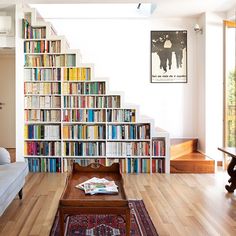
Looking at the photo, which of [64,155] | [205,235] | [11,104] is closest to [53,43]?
[64,155]

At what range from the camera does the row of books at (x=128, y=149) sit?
5.73 meters

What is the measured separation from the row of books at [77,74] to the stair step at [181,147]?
6.29 feet

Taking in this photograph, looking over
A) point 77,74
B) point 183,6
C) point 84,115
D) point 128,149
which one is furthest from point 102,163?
point 183,6

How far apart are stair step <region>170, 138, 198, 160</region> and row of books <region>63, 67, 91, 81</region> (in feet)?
6.29

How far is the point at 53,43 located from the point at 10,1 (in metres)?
0.91

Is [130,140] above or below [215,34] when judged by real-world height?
below

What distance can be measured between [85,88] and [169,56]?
2059 millimetres

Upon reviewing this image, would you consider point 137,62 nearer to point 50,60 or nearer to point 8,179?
point 50,60

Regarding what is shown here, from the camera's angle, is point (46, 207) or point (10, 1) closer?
point (46, 207)

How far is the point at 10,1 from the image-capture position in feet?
17.6

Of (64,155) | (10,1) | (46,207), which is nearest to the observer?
(46,207)

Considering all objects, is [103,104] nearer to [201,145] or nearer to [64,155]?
[64,155]

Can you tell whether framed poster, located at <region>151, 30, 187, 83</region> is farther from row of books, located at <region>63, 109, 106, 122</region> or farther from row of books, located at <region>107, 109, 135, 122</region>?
row of books, located at <region>63, 109, 106, 122</region>

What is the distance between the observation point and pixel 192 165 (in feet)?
18.7
